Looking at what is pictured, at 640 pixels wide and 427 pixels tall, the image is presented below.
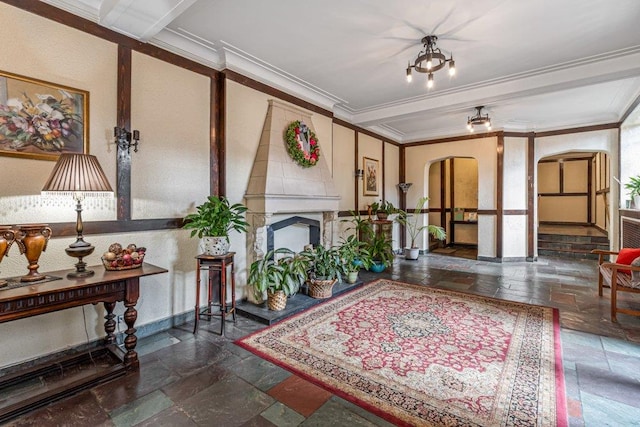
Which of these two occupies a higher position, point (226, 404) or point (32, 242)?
point (32, 242)

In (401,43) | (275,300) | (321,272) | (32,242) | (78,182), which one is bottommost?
(275,300)

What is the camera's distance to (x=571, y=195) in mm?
9438

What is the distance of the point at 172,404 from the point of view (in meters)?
1.94

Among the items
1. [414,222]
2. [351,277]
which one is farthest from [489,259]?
[351,277]

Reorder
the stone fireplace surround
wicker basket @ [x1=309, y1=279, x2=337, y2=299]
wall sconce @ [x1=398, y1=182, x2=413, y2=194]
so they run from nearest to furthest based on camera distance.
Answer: the stone fireplace surround
wicker basket @ [x1=309, y1=279, x2=337, y2=299]
wall sconce @ [x1=398, y1=182, x2=413, y2=194]

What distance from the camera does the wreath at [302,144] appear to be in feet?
13.3

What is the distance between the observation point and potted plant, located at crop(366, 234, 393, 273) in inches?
217

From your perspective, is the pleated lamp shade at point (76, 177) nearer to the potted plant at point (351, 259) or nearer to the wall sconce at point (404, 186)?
the potted plant at point (351, 259)

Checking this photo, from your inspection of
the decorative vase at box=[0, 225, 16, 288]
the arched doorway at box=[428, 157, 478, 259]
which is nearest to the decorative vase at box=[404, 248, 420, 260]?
the arched doorway at box=[428, 157, 478, 259]

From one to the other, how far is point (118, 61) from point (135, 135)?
2.23ft

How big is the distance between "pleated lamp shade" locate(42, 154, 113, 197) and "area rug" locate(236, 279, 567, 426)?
179 centimetres

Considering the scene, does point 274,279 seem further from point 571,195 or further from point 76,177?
point 571,195

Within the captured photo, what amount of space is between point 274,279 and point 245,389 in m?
1.39

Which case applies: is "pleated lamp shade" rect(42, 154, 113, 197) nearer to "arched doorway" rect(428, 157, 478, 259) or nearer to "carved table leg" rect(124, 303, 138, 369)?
"carved table leg" rect(124, 303, 138, 369)
